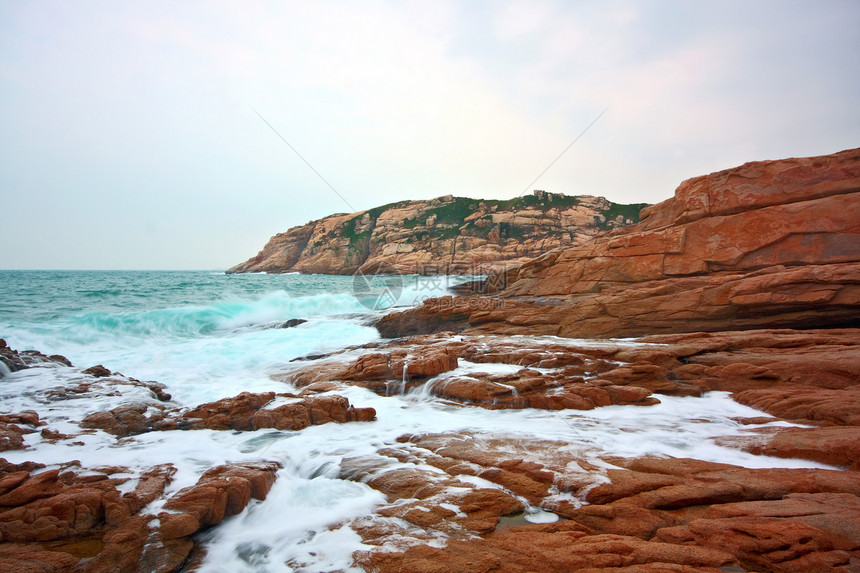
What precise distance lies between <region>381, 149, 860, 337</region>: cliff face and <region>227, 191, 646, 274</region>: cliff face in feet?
119

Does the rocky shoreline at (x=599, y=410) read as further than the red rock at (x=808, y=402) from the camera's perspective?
No

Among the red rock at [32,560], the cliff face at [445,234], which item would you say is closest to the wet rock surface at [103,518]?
the red rock at [32,560]

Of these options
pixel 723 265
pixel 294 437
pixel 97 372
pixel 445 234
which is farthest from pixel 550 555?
pixel 445 234

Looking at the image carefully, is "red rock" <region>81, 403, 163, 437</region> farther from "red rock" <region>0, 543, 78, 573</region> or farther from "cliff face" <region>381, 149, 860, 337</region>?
"cliff face" <region>381, 149, 860, 337</region>

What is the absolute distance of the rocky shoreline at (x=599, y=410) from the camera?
3201 mm

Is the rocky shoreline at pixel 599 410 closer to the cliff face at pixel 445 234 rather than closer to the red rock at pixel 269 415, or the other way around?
the red rock at pixel 269 415

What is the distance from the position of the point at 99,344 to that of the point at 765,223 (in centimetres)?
2303

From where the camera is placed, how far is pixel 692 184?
1355 cm

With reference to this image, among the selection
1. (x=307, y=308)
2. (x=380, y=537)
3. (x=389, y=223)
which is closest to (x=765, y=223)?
(x=380, y=537)

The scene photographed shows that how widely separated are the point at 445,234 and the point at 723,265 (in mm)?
56453

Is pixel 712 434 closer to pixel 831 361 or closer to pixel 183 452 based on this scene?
pixel 831 361

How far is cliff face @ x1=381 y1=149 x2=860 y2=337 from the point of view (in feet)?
33.4

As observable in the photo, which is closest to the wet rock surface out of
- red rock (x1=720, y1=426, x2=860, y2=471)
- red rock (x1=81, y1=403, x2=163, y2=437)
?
red rock (x1=81, y1=403, x2=163, y2=437)

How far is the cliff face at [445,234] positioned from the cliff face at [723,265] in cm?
3619
